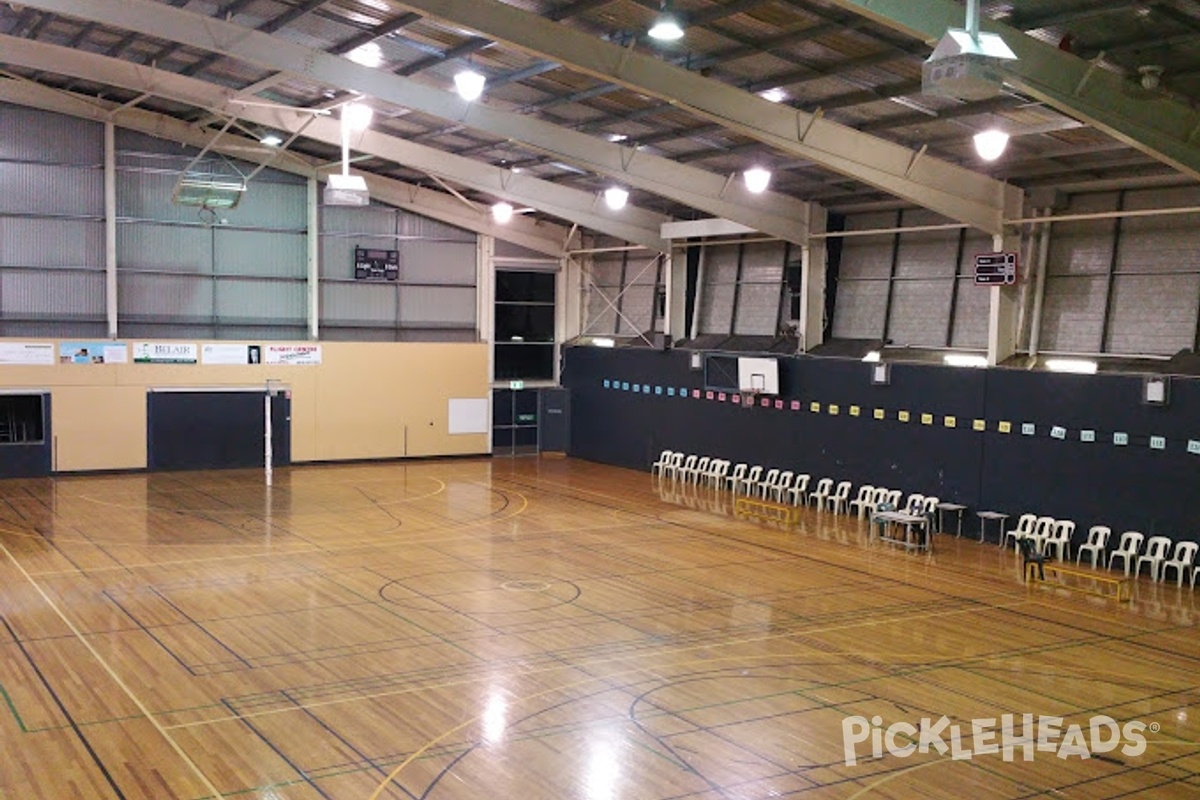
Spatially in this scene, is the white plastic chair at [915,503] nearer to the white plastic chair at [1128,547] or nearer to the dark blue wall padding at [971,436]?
the dark blue wall padding at [971,436]

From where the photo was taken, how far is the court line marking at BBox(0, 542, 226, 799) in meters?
9.33

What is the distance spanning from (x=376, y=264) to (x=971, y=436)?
53.4 feet

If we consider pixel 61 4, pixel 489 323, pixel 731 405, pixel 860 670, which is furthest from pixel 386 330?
pixel 860 670

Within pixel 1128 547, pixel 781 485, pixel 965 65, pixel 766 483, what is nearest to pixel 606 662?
pixel 965 65

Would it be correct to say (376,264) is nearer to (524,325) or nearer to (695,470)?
(524,325)

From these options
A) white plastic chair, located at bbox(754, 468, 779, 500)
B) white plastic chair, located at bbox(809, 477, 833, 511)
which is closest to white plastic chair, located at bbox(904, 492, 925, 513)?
white plastic chair, located at bbox(809, 477, 833, 511)

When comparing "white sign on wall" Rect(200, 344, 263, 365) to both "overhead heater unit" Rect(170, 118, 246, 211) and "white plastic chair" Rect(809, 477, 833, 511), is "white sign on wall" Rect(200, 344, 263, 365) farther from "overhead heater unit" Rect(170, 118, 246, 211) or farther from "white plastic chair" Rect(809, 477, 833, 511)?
"white plastic chair" Rect(809, 477, 833, 511)

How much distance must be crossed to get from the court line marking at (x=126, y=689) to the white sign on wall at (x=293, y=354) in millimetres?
12272

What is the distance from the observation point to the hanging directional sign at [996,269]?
67.6 ft

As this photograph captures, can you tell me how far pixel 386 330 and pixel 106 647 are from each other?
1887 cm

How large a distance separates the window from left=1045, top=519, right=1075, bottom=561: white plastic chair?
1674 centimetres

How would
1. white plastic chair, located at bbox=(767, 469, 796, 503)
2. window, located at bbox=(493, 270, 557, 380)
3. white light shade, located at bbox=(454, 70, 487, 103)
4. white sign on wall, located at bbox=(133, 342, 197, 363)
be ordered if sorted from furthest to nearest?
window, located at bbox=(493, 270, 557, 380), white sign on wall, located at bbox=(133, 342, 197, 363), white plastic chair, located at bbox=(767, 469, 796, 503), white light shade, located at bbox=(454, 70, 487, 103)

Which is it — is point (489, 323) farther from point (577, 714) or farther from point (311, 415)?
point (577, 714)

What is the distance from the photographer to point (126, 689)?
11.5 m
